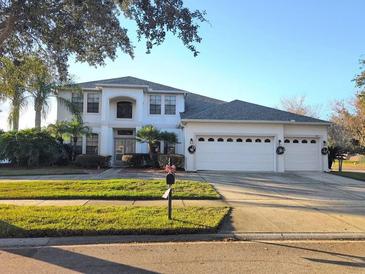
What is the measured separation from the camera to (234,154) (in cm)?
2506

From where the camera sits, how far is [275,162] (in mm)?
24969

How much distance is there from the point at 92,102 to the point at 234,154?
41.4 feet

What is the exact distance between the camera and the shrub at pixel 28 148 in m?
27.1

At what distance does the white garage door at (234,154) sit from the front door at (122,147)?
8.32 meters

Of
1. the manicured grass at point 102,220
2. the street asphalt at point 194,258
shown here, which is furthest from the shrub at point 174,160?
the street asphalt at point 194,258

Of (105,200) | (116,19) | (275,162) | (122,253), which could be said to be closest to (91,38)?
(116,19)

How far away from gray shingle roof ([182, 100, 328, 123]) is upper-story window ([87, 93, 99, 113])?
29.8 feet

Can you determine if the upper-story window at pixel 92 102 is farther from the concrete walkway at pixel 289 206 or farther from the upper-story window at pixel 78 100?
the concrete walkway at pixel 289 206

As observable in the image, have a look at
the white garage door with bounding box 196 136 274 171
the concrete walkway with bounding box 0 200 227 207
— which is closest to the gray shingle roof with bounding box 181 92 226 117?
the white garage door with bounding box 196 136 274 171

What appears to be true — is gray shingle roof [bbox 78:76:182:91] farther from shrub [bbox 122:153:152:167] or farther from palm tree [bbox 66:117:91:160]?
shrub [bbox 122:153:152:167]

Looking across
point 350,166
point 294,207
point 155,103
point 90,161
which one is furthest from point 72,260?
point 350,166

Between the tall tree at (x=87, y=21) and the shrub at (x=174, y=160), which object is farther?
the shrub at (x=174, y=160)

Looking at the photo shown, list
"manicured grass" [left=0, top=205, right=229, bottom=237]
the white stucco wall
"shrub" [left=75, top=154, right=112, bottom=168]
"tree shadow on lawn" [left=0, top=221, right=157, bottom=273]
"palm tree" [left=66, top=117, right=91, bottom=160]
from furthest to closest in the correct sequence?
the white stucco wall, "palm tree" [left=66, top=117, right=91, bottom=160], "shrub" [left=75, top=154, right=112, bottom=168], "manicured grass" [left=0, top=205, right=229, bottom=237], "tree shadow on lawn" [left=0, top=221, right=157, bottom=273]

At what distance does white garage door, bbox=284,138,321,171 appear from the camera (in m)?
25.7
